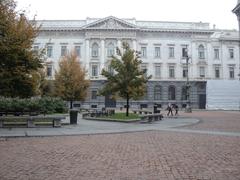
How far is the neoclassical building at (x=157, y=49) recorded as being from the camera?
7512cm

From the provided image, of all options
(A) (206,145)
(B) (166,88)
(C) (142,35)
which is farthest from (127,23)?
(A) (206,145)

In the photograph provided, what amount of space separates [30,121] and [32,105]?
Result: 12227 millimetres

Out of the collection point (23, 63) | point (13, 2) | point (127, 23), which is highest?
point (127, 23)

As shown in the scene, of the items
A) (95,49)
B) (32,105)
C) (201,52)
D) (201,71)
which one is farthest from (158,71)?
(32,105)

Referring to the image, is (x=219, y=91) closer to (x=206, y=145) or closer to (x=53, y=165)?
(x=206, y=145)

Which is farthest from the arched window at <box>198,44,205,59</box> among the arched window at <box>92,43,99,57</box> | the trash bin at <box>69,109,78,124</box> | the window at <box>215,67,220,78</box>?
the trash bin at <box>69,109,78,124</box>

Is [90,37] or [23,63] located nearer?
[23,63]

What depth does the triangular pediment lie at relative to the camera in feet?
246

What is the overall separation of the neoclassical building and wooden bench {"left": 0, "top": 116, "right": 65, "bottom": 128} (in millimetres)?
49441

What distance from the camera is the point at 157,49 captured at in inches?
3034

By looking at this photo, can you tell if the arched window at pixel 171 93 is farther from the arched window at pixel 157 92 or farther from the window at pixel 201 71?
the window at pixel 201 71

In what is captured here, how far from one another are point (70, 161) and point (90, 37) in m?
65.7

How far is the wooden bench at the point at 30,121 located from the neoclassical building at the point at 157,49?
4944cm

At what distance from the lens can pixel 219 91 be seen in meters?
74.4
